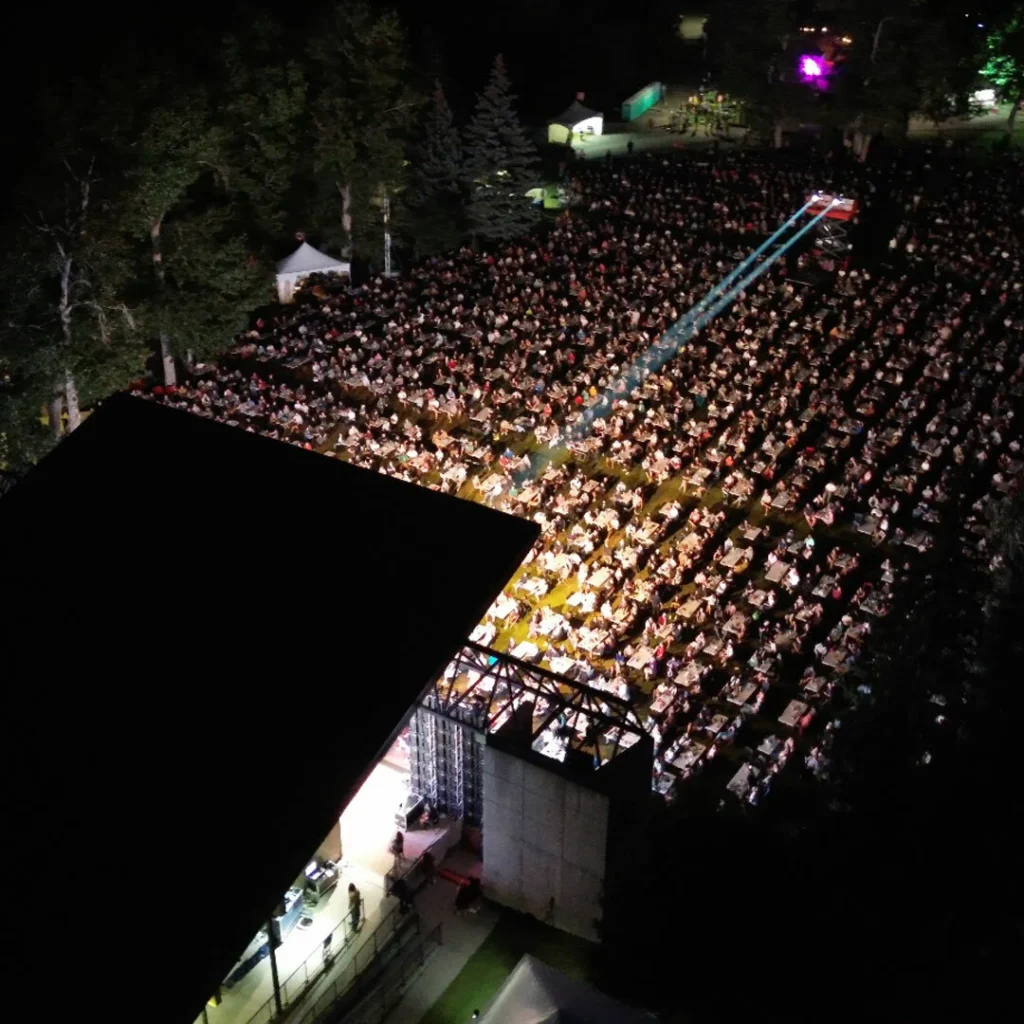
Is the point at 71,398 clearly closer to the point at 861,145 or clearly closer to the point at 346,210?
the point at 346,210

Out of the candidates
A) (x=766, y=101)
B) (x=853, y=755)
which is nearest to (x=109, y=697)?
(x=853, y=755)

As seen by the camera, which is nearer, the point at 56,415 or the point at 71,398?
the point at 71,398

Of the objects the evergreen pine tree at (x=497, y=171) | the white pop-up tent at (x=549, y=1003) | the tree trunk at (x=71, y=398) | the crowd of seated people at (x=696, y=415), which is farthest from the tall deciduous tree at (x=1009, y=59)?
the white pop-up tent at (x=549, y=1003)

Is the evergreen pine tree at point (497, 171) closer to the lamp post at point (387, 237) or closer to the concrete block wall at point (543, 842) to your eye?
the lamp post at point (387, 237)

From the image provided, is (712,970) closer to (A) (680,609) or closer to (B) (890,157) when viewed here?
(A) (680,609)

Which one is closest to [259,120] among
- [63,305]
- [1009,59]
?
[63,305]

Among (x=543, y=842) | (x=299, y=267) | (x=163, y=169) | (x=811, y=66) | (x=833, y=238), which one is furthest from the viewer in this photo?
(x=811, y=66)

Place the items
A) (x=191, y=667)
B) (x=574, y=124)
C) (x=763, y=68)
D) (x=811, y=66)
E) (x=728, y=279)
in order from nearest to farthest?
(x=191, y=667) → (x=728, y=279) → (x=763, y=68) → (x=574, y=124) → (x=811, y=66)
